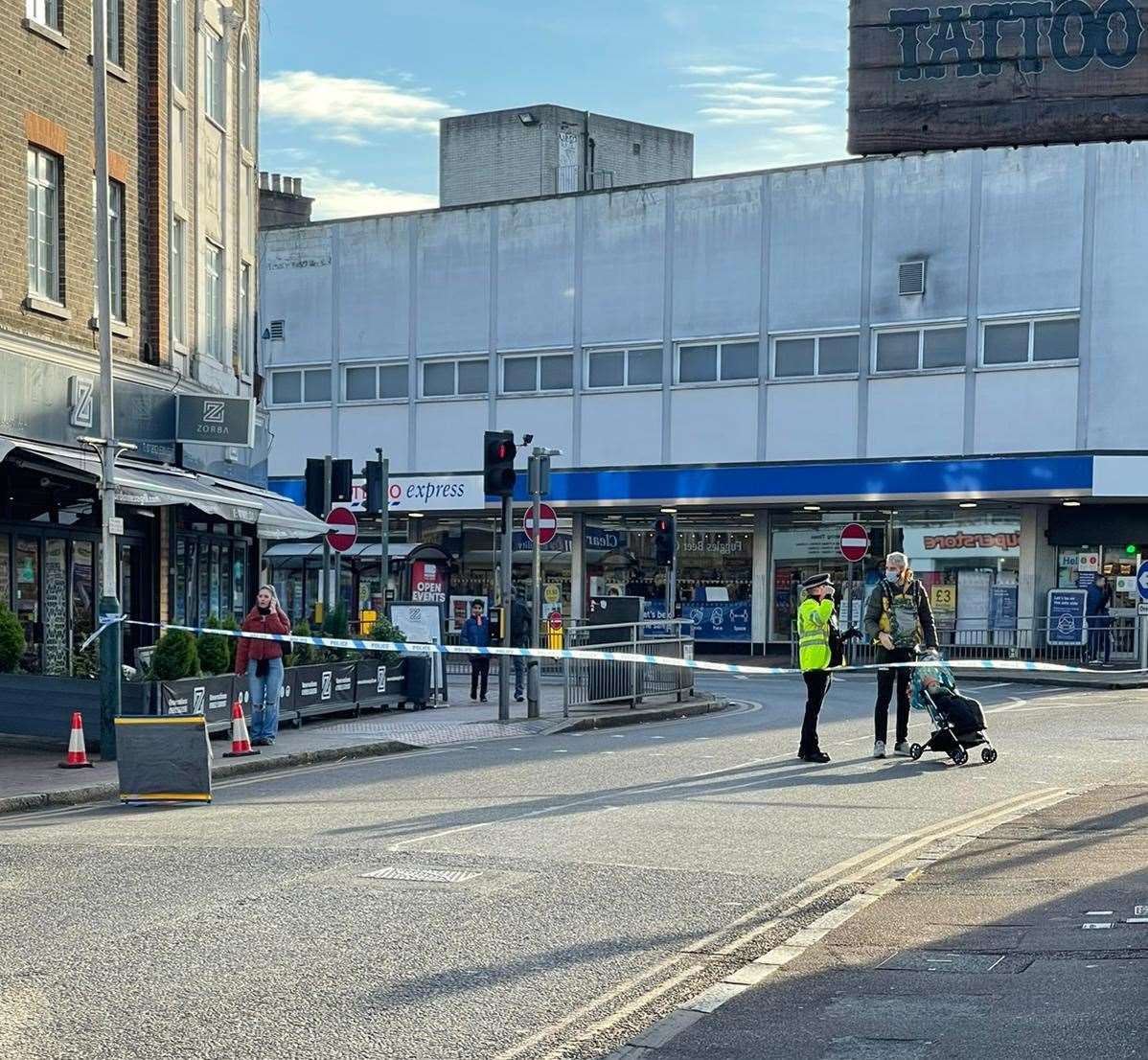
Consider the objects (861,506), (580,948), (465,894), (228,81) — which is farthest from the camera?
(861,506)

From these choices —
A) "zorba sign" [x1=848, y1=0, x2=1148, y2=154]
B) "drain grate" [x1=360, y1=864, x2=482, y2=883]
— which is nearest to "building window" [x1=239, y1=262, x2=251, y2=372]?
"drain grate" [x1=360, y1=864, x2=482, y2=883]

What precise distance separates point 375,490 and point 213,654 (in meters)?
8.41

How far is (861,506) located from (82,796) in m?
27.6

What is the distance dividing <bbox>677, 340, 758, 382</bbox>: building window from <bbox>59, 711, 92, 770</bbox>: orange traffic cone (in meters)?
26.1

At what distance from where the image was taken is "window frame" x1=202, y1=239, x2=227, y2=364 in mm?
26156

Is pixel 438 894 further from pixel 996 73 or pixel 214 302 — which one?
pixel 214 302

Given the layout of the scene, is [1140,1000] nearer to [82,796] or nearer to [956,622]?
[82,796]

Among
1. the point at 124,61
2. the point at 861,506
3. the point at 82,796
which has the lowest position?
the point at 82,796

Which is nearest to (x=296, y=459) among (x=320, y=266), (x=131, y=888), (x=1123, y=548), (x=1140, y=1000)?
(x=320, y=266)

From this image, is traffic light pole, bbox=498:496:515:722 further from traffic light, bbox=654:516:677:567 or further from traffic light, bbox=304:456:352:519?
traffic light, bbox=654:516:677:567

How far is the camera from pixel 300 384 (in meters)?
45.2

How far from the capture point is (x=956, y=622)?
36906 mm

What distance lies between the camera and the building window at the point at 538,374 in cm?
4172

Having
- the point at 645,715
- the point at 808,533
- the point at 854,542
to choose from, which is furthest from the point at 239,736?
the point at 808,533
